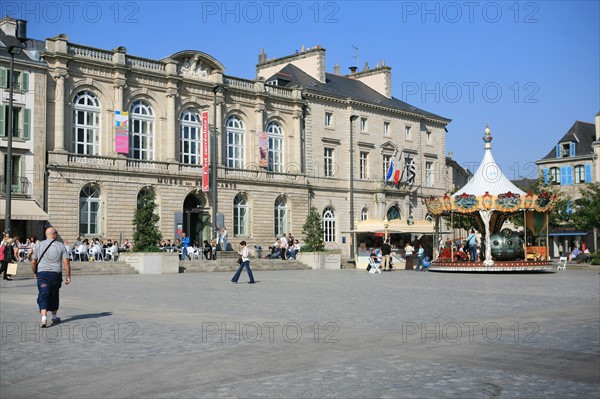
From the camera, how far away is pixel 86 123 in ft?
139

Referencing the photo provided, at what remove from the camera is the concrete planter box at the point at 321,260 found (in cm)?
4106

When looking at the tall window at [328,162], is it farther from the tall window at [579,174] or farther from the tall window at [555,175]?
the tall window at [579,174]

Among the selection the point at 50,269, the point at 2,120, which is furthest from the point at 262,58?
the point at 50,269

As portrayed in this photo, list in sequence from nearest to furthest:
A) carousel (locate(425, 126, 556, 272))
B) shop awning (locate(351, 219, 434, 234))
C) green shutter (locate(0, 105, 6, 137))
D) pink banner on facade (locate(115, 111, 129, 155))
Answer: carousel (locate(425, 126, 556, 272)) → green shutter (locate(0, 105, 6, 137)) → pink banner on facade (locate(115, 111, 129, 155)) → shop awning (locate(351, 219, 434, 234))

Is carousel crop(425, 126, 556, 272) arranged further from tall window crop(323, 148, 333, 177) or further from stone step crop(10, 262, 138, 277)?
tall window crop(323, 148, 333, 177)

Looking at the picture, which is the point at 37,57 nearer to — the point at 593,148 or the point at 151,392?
the point at 151,392

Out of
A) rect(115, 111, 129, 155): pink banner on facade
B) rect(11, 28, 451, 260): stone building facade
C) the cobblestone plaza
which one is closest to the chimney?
rect(11, 28, 451, 260): stone building facade

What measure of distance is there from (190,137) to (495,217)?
1926 centimetres

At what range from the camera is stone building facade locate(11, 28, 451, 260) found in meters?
41.5

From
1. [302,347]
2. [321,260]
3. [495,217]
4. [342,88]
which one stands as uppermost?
[342,88]

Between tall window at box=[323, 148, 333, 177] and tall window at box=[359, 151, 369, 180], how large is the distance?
3.10 meters

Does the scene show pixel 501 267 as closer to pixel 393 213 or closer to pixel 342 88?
pixel 393 213

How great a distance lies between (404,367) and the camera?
28.7ft

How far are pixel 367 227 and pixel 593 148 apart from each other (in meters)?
30.5
